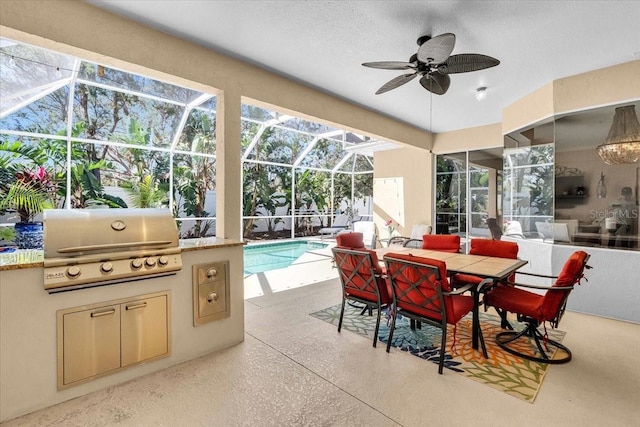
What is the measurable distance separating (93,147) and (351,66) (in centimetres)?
786

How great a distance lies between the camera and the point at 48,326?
2.09 m

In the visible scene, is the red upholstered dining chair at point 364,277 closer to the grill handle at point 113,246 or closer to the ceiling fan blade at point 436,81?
the grill handle at point 113,246

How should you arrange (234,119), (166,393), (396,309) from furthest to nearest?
(234,119)
(396,309)
(166,393)

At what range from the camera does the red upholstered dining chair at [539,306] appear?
2.60m

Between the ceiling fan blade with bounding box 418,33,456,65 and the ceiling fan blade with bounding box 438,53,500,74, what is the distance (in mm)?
104

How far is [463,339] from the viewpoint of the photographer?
10.4 ft

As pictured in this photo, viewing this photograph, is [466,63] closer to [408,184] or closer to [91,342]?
[91,342]

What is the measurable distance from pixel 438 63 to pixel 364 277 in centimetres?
219

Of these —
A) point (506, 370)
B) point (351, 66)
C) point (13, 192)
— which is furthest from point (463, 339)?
point (13, 192)

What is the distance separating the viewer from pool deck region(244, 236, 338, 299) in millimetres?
5121

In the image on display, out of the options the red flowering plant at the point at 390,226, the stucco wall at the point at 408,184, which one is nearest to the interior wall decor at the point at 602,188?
the stucco wall at the point at 408,184

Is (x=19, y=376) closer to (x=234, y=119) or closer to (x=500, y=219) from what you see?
(x=234, y=119)

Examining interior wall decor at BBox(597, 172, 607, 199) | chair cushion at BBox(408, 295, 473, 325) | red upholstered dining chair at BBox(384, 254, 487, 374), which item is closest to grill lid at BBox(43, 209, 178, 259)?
red upholstered dining chair at BBox(384, 254, 487, 374)

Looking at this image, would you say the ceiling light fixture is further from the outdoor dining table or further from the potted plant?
the potted plant
